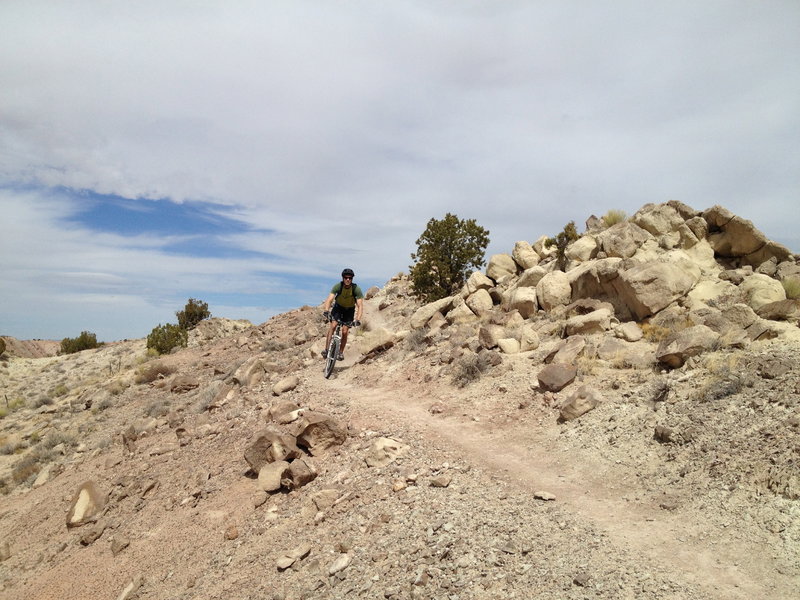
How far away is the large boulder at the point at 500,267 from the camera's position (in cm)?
1958

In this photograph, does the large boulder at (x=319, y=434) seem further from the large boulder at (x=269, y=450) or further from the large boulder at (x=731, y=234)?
the large boulder at (x=731, y=234)

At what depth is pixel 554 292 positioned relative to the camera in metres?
14.8

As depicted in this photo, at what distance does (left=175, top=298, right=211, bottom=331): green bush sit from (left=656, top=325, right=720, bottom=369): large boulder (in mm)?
35011

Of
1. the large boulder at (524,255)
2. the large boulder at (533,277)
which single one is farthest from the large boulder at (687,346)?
the large boulder at (524,255)

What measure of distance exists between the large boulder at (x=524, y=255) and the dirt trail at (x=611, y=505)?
11.3 m

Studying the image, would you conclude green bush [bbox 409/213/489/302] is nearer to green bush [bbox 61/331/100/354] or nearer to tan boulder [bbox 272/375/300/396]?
tan boulder [bbox 272/375/300/396]

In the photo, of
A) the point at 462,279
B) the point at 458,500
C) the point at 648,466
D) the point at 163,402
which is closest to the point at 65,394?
the point at 163,402

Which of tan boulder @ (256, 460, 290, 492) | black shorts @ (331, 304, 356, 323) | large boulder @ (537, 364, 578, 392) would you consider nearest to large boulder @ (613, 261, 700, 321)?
large boulder @ (537, 364, 578, 392)

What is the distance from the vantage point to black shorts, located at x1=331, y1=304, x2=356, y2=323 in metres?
13.6

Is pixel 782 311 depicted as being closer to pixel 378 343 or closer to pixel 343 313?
pixel 343 313

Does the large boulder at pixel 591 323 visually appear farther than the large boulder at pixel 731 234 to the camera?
No

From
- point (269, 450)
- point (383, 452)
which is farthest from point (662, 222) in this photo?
point (269, 450)

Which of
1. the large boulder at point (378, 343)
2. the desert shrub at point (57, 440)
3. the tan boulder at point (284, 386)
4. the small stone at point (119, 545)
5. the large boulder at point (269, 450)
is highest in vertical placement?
the large boulder at point (378, 343)

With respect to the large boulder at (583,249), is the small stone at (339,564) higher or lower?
lower
